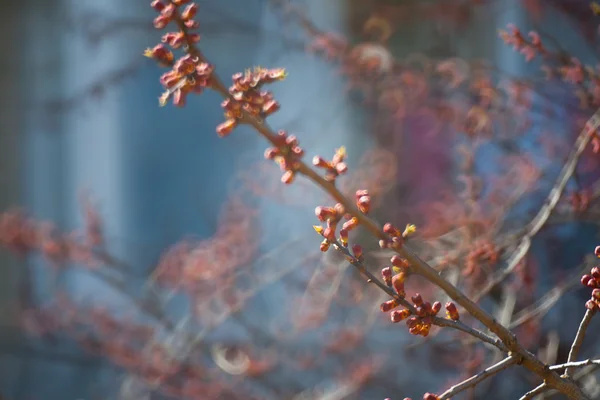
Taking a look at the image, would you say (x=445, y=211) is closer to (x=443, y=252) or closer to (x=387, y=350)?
(x=443, y=252)

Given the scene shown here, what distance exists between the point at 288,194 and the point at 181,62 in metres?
1.74

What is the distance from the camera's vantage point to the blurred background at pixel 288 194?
1779 mm

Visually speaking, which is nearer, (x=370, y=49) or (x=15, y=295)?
(x=370, y=49)

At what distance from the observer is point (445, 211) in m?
1.91

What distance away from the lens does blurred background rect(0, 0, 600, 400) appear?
1.78 m

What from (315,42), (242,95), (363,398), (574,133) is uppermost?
(315,42)

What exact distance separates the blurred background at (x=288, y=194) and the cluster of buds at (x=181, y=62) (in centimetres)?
61

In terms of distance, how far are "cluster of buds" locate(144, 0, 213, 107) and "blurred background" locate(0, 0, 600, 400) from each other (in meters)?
0.61

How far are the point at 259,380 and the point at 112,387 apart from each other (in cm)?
115

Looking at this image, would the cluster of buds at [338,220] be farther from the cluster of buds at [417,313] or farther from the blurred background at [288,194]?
the blurred background at [288,194]

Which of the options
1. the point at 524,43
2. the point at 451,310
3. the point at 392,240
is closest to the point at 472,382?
the point at 451,310

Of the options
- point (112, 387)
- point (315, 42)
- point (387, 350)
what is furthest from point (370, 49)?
point (112, 387)

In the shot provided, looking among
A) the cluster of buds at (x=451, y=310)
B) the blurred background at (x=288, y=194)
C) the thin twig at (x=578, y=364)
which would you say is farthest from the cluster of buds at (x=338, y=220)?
the blurred background at (x=288, y=194)

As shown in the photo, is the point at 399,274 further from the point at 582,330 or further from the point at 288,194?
the point at 288,194
